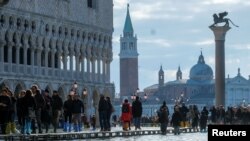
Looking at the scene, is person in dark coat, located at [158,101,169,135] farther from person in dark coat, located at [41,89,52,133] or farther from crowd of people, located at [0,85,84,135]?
person in dark coat, located at [41,89,52,133]

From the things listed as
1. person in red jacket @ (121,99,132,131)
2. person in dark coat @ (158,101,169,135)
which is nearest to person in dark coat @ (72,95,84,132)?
person in red jacket @ (121,99,132,131)

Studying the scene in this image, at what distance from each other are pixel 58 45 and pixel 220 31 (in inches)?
602

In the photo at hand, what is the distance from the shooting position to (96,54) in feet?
268

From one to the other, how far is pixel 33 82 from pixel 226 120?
17.9 meters

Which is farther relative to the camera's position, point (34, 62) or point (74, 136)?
point (34, 62)

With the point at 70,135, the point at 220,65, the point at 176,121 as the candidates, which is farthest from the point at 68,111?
the point at 220,65

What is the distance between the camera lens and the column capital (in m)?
63.1

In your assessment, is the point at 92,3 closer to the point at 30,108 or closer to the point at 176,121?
the point at 176,121

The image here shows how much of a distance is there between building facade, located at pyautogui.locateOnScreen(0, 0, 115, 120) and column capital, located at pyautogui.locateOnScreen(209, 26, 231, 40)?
1252 cm

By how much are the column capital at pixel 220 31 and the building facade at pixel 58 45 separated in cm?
1252

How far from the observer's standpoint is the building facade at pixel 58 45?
2547 inches

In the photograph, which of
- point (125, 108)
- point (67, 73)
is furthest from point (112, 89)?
point (125, 108)

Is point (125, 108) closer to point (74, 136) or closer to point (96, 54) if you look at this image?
point (74, 136)

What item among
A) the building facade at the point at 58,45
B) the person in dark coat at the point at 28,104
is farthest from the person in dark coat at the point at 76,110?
the building facade at the point at 58,45
